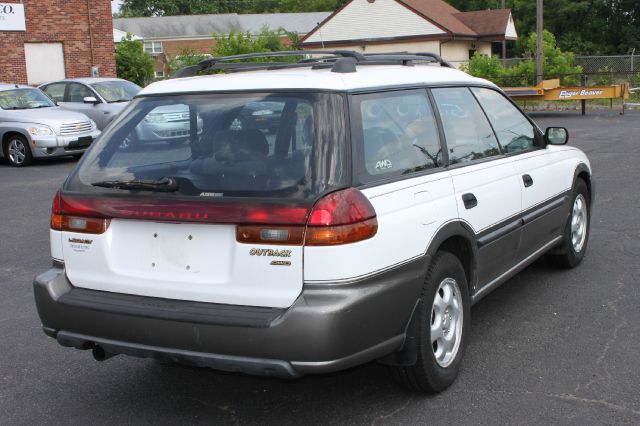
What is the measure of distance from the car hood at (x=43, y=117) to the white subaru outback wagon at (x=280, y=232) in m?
12.7

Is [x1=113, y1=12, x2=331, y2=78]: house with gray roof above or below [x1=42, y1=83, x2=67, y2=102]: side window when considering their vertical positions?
above

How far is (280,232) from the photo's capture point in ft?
11.5

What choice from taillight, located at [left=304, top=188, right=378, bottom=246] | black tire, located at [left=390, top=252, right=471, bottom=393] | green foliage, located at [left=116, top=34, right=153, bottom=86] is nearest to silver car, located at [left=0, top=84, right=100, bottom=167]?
black tire, located at [left=390, top=252, right=471, bottom=393]

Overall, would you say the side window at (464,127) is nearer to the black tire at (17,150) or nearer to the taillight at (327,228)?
the taillight at (327,228)

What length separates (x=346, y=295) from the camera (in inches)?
136

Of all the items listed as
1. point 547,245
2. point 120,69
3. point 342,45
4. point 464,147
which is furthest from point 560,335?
point 342,45

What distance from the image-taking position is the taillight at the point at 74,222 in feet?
12.7

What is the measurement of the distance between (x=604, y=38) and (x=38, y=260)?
61215mm

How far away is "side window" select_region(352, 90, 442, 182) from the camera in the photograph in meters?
3.80

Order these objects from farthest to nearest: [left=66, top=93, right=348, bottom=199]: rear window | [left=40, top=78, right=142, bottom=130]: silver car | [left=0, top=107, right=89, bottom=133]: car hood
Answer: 1. [left=40, top=78, right=142, bottom=130]: silver car
2. [left=0, top=107, right=89, bottom=133]: car hood
3. [left=66, top=93, right=348, bottom=199]: rear window

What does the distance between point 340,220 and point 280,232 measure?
0.90ft

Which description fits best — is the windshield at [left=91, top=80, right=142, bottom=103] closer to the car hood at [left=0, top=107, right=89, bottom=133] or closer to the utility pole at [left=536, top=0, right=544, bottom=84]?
the car hood at [left=0, top=107, right=89, bottom=133]

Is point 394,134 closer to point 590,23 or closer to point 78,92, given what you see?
point 78,92

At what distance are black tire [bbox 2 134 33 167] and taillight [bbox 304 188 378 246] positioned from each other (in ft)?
46.0
